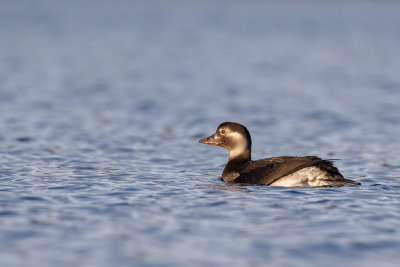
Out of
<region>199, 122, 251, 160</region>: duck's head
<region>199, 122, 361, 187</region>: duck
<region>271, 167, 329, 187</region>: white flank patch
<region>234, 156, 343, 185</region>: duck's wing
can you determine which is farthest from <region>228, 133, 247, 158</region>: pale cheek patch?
<region>271, 167, 329, 187</region>: white flank patch

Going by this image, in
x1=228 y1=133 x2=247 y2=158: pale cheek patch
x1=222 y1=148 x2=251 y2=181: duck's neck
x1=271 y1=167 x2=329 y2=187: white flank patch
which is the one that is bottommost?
x1=271 y1=167 x2=329 y2=187: white flank patch

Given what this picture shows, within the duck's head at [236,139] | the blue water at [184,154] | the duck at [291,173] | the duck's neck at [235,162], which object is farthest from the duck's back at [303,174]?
the duck's head at [236,139]

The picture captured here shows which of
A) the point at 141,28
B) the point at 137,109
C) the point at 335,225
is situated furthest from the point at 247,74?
the point at 141,28

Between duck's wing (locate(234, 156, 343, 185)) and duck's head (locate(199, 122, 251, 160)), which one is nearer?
duck's wing (locate(234, 156, 343, 185))

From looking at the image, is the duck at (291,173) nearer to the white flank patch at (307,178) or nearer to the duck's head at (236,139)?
the white flank patch at (307,178)

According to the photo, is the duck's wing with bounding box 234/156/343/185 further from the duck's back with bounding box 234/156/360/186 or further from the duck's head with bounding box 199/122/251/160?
the duck's head with bounding box 199/122/251/160

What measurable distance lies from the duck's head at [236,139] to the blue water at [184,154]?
699 mm

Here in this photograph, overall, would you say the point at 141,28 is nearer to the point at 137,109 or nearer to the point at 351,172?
the point at 137,109

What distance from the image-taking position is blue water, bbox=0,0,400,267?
8016 millimetres

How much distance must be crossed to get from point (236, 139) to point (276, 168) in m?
1.56

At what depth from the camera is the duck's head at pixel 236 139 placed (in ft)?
41.5

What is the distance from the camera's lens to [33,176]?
39.0 ft

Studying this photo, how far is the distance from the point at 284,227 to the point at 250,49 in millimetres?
34563

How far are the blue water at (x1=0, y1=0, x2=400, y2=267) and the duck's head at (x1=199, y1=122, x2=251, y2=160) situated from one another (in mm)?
699
